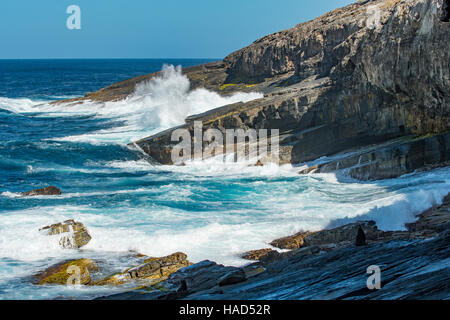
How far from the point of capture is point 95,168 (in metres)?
25.7

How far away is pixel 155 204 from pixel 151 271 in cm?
698

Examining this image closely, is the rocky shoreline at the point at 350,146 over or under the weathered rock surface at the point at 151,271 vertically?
over

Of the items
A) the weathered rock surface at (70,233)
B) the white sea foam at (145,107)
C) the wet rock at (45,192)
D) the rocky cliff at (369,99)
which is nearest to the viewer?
the weathered rock surface at (70,233)

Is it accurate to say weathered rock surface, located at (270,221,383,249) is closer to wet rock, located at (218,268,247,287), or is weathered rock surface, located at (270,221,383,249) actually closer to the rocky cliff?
wet rock, located at (218,268,247,287)

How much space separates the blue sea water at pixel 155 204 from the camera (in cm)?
1404

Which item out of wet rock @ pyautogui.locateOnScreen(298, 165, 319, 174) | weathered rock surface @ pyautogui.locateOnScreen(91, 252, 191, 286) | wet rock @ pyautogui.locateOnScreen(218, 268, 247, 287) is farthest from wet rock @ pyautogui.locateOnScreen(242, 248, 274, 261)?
wet rock @ pyautogui.locateOnScreen(298, 165, 319, 174)

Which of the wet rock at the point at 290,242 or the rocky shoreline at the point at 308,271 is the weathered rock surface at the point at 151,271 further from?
the wet rock at the point at 290,242

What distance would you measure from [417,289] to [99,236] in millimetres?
10205

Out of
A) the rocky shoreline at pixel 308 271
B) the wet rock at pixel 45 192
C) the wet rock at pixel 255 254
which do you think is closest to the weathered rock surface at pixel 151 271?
the rocky shoreline at pixel 308 271

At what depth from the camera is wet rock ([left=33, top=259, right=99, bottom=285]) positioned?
38.3 feet

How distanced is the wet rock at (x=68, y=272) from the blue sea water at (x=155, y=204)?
0.31 metres

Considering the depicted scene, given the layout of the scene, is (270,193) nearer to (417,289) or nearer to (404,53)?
(404,53)

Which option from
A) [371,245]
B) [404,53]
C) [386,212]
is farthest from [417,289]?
[404,53]

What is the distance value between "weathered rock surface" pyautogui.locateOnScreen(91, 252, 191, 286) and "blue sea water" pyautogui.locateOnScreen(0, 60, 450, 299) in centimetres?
54
